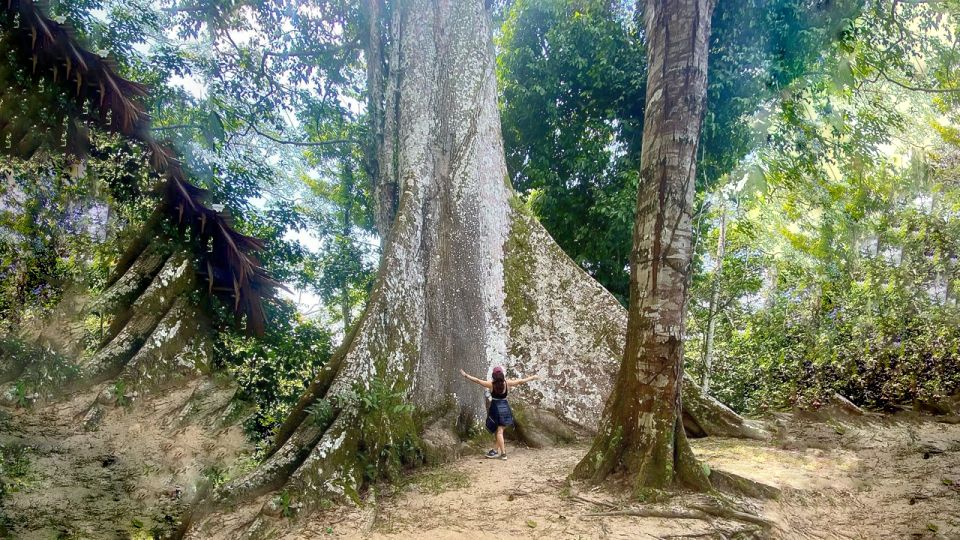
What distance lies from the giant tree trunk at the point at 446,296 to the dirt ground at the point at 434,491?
60 cm

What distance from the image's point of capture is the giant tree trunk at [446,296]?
445cm

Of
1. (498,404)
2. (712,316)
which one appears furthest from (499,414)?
(712,316)

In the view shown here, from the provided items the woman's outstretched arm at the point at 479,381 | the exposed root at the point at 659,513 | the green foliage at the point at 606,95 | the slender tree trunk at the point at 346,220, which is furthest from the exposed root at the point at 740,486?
the slender tree trunk at the point at 346,220

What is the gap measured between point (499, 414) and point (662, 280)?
2410mm

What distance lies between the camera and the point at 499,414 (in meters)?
5.45

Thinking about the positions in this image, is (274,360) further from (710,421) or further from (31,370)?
(710,421)

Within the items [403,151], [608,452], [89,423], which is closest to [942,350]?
[608,452]

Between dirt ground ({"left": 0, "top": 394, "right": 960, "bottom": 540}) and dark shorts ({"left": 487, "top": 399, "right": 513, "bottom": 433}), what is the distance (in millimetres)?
380

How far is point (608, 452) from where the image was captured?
4000 millimetres

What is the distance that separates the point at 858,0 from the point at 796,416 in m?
5.81

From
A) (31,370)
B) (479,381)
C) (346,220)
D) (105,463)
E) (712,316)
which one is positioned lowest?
(105,463)

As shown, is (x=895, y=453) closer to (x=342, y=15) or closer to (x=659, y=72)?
(x=659, y=72)

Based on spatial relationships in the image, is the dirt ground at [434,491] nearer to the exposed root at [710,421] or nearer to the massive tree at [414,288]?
the massive tree at [414,288]

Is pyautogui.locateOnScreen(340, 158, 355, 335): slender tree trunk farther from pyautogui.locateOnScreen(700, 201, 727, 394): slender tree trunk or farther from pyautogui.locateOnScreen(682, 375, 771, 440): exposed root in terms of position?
pyautogui.locateOnScreen(700, 201, 727, 394): slender tree trunk
